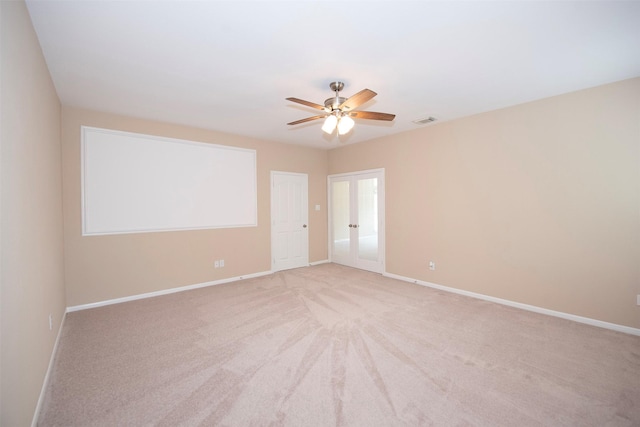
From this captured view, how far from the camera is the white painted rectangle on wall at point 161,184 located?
3789 millimetres

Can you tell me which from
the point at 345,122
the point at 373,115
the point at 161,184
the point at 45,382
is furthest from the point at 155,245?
the point at 373,115

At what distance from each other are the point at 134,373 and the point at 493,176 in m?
4.76

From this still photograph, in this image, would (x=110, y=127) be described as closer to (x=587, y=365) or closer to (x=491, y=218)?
(x=491, y=218)

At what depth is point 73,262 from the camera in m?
3.67

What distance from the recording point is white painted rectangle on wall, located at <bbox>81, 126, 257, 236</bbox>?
12.4ft

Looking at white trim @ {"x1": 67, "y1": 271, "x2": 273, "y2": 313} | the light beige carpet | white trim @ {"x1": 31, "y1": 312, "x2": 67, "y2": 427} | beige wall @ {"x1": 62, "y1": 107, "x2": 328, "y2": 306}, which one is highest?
beige wall @ {"x1": 62, "y1": 107, "x2": 328, "y2": 306}

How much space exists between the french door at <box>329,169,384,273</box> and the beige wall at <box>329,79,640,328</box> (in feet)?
2.04

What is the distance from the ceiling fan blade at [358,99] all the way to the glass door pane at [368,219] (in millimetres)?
2955

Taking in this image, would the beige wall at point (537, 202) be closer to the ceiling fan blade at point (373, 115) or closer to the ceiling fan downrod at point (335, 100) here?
the ceiling fan blade at point (373, 115)

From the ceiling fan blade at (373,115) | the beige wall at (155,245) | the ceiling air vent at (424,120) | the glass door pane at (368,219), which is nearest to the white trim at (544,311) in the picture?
the glass door pane at (368,219)

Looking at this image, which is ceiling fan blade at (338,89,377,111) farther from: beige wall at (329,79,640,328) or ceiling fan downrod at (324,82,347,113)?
beige wall at (329,79,640,328)

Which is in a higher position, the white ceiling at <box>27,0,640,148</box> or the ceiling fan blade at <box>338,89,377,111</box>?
the white ceiling at <box>27,0,640,148</box>

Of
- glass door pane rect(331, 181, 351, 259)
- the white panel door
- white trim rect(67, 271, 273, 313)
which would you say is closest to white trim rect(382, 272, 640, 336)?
glass door pane rect(331, 181, 351, 259)

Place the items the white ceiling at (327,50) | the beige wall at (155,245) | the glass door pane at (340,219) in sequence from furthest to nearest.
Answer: the glass door pane at (340,219), the beige wall at (155,245), the white ceiling at (327,50)
